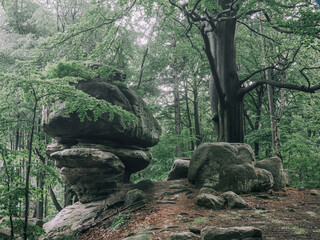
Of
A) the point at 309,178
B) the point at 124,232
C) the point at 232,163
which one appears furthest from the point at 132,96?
the point at 309,178

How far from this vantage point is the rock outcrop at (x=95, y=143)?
7.30 metres

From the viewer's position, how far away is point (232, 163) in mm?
7031

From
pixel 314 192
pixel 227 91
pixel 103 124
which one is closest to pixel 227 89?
pixel 227 91

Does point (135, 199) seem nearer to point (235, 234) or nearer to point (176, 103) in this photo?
point (235, 234)

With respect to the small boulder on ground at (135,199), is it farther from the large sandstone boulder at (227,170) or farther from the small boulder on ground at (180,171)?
the small boulder on ground at (180,171)

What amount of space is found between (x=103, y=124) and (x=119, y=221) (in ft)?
10.9

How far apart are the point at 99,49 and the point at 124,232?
613cm

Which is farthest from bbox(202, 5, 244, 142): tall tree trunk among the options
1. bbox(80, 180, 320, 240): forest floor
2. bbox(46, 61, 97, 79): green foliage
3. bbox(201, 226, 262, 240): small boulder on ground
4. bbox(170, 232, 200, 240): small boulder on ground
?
bbox(201, 226, 262, 240): small boulder on ground

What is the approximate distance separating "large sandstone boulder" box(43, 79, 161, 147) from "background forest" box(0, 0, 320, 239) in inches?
22.8

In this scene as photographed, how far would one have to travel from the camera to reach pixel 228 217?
4.81 meters

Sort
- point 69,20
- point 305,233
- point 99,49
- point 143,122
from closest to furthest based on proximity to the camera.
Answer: point 305,233 < point 99,49 < point 143,122 < point 69,20

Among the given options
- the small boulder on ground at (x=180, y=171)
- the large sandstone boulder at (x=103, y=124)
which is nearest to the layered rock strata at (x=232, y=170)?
the small boulder on ground at (x=180, y=171)

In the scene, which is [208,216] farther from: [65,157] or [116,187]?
[65,157]

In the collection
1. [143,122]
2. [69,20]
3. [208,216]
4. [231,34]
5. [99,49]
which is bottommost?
[208,216]
